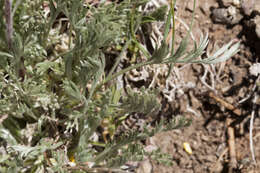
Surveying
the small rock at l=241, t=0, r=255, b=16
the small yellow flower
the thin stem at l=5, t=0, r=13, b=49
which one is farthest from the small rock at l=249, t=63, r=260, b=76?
the thin stem at l=5, t=0, r=13, b=49

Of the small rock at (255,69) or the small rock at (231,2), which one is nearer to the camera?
the small rock at (255,69)

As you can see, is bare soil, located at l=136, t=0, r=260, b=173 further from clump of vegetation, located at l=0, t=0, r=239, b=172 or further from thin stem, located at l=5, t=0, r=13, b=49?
thin stem, located at l=5, t=0, r=13, b=49

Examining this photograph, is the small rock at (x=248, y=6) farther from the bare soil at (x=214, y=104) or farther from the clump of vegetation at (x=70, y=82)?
the clump of vegetation at (x=70, y=82)

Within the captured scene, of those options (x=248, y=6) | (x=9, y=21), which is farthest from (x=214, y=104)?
(x=9, y=21)

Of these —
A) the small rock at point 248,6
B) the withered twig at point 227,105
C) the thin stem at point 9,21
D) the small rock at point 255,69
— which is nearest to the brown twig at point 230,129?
the withered twig at point 227,105

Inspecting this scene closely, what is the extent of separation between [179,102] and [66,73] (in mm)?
912

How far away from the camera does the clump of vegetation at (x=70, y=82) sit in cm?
137

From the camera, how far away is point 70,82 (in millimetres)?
1371

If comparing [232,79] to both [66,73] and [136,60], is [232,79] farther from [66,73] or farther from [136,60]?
[66,73]

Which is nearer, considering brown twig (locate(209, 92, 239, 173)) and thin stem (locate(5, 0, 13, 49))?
thin stem (locate(5, 0, 13, 49))

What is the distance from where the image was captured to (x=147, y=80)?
2109mm

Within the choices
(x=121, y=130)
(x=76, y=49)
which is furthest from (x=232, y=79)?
(x=76, y=49)

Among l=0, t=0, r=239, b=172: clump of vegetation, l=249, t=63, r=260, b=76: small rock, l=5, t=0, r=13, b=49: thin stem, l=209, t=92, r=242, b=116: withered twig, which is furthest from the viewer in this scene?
l=209, t=92, r=242, b=116: withered twig

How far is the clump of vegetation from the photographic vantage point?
137 cm
